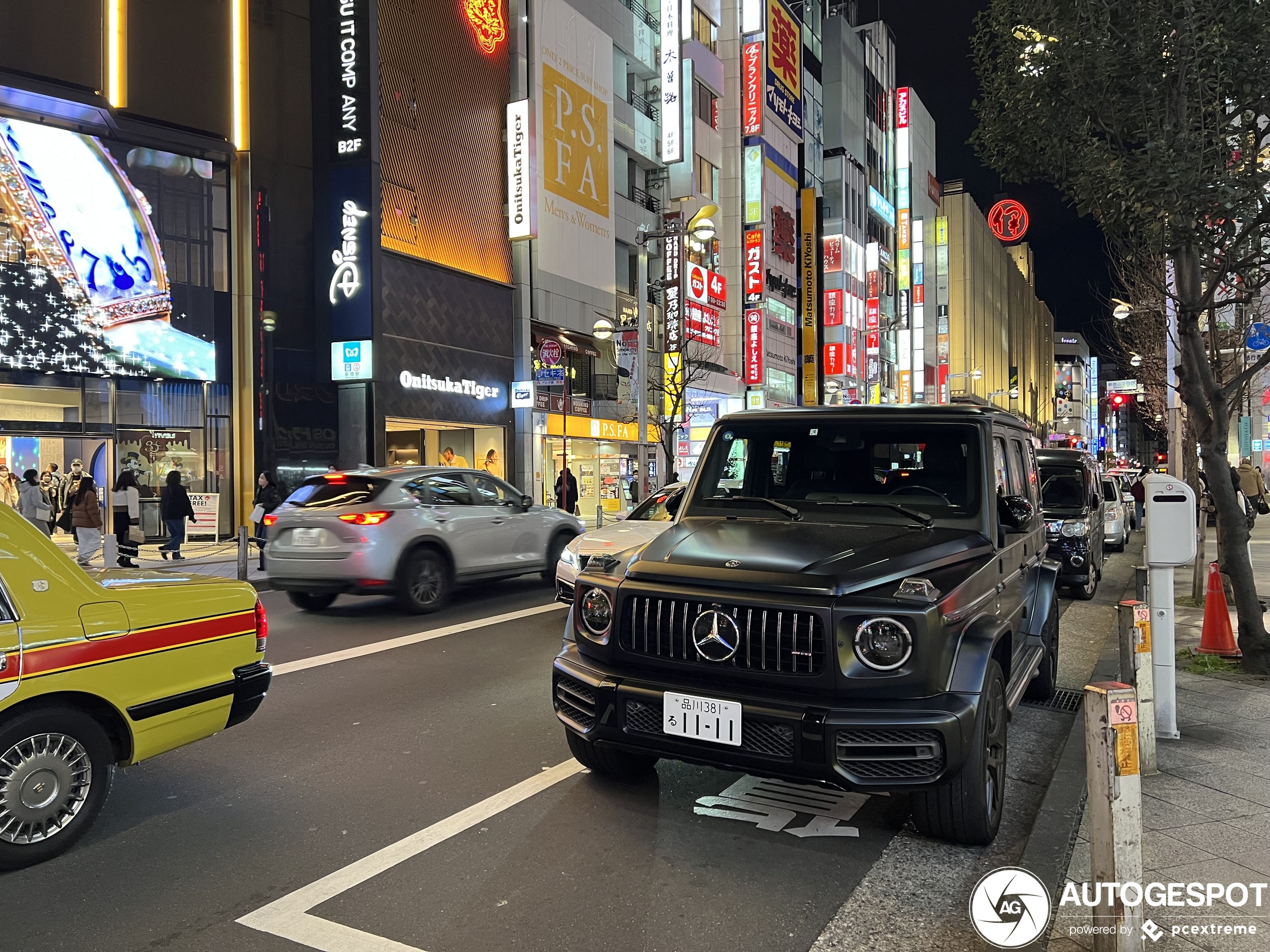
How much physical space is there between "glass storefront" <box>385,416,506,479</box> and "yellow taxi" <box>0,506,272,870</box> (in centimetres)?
2034

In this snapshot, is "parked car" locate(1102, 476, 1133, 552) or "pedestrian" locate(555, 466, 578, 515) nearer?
"parked car" locate(1102, 476, 1133, 552)

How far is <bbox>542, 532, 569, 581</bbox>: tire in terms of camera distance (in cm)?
1214

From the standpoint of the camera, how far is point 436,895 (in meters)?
3.56

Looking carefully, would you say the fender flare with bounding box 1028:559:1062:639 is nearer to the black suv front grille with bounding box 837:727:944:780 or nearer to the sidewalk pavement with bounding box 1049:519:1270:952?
the sidewalk pavement with bounding box 1049:519:1270:952

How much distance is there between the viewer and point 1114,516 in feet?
57.6

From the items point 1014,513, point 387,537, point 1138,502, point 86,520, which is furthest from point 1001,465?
point 1138,502

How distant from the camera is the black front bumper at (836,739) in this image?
3492 mm

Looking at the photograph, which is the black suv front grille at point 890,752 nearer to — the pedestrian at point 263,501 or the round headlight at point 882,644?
the round headlight at point 882,644

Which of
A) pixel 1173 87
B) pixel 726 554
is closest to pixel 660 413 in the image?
pixel 1173 87

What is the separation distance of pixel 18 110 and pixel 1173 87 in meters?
19.1

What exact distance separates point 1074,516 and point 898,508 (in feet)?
27.3

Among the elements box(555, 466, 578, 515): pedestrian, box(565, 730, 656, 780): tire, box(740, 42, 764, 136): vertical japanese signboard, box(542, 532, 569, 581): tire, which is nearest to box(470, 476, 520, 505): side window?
box(542, 532, 569, 581): tire

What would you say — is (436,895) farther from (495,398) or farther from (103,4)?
(495,398)

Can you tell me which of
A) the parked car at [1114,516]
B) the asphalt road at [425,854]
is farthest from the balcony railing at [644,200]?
the asphalt road at [425,854]
